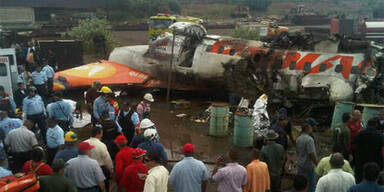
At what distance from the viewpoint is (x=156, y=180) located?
18.2ft

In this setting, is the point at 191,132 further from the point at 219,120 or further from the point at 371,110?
the point at 371,110

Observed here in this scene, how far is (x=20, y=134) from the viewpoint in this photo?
7.97m

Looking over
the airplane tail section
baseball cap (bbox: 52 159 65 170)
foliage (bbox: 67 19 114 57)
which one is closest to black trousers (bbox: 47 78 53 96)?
the airplane tail section

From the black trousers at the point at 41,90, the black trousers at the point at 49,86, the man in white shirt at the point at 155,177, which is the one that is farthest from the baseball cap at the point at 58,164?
the black trousers at the point at 49,86

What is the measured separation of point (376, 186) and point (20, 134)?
21.1 ft

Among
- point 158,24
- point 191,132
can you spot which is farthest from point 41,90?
point 158,24

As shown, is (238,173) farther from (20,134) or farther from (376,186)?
(20,134)

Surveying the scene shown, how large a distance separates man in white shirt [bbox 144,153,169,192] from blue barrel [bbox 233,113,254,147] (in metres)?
5.61

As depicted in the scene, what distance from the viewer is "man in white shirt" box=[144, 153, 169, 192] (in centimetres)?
551

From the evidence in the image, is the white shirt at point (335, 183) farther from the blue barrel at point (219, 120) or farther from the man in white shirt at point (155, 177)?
the blue barrel at point (219, 120)

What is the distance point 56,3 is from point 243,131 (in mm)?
56766

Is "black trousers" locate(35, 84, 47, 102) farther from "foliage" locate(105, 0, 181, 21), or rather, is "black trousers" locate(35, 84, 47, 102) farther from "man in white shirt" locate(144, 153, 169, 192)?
"foliage" locate(105, 0, 181, 21)

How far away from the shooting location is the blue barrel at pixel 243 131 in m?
11.1

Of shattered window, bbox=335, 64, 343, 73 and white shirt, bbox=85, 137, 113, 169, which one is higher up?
shattered window, bbox=335, 64, 343, 73
